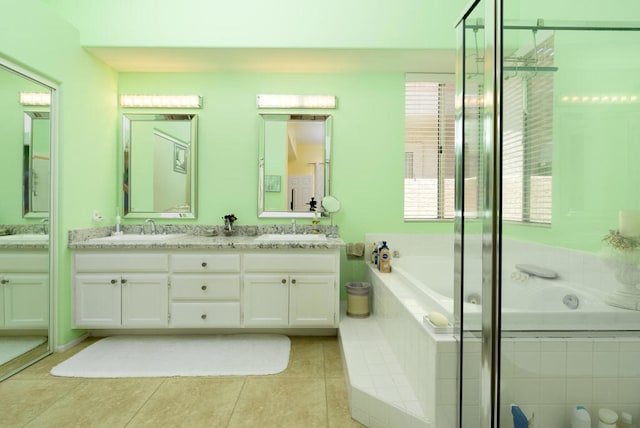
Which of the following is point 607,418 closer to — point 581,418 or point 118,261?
point 581,418

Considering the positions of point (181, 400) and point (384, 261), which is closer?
point (181, 400)

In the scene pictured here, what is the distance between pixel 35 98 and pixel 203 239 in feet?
4.77

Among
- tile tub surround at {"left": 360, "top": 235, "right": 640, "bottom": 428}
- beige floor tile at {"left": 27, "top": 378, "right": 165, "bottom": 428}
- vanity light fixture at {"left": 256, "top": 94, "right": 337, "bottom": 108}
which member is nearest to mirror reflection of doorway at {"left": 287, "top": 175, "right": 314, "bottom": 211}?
vanity light fixture at {"left": 256, "top": 94, "right": 337, "bottom": 108}

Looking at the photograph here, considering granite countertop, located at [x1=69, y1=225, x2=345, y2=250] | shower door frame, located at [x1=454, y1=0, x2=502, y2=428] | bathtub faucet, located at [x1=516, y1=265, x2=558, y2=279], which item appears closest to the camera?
shower door frame, located at [x1=454, y1=0, x2=502, y2=428]

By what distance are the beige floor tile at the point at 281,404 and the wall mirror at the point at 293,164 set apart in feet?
4.87

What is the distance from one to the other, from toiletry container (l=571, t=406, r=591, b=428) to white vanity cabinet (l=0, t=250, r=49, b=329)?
117 inches

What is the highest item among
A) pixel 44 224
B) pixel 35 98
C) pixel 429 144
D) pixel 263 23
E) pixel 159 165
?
pixel 263 23

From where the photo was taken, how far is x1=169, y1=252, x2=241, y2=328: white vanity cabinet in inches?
100

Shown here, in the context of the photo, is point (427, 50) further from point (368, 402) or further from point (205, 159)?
point (368, 402)

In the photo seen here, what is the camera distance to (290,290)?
8.45 feet

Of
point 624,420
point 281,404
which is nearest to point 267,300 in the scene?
point 281,404

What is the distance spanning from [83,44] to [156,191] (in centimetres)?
125

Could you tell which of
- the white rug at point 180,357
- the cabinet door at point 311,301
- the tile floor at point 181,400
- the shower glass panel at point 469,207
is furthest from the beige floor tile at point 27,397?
the shower glass panel at point 469,207

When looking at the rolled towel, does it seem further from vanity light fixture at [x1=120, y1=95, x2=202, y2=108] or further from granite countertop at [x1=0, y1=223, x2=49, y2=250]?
granite countertop at [x1=0, y1=223, x2=49, y2=250]
